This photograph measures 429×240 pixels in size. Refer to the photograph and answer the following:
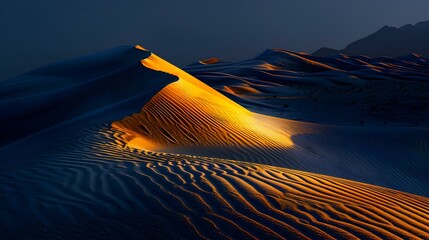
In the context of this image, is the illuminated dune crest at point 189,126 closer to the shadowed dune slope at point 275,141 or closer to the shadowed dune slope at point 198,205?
the shadowed dune slope at point 275,141

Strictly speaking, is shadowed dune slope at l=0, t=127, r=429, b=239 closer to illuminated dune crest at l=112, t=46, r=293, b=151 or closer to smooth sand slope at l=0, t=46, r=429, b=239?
smooth sand slope at l=0, t=46, r=429, b=239

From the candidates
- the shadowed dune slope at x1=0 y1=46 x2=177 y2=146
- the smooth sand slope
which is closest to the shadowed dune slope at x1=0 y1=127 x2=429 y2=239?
the smooth sand slope

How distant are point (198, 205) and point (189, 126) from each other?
7.04m

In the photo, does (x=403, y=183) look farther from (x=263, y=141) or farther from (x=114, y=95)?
(x=114, y=95)

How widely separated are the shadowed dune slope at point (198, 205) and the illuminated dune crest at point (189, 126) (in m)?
3.28

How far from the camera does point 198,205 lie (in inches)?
155

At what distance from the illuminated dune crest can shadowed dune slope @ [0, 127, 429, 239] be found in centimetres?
328

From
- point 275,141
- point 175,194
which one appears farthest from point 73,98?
point 175,194

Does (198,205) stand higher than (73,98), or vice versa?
(198,205)

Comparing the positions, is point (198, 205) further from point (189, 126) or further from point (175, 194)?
point (189, 126)

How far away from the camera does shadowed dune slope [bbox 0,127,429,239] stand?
353cm

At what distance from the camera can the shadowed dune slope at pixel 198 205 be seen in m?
3.53

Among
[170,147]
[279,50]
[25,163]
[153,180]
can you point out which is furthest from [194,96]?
[279,50]

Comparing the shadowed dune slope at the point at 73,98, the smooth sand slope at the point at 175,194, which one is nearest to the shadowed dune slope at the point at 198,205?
the smooth sand slope at the point at 175,194
